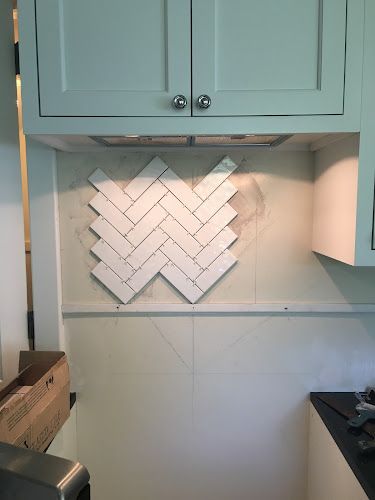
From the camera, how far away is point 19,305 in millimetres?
1297

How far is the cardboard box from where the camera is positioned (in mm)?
876

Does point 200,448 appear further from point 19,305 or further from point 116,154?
point 116,154

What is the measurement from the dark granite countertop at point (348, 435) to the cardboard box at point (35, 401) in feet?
3.01

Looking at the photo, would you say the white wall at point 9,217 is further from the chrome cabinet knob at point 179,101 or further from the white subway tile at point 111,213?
the chrome cabinet knob at point 179,101

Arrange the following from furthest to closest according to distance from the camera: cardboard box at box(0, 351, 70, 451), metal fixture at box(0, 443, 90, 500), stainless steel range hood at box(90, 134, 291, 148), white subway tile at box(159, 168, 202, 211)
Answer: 1. white subway tile at box(159, 168, 202, 211)
2. stainless steel range hood at box(90, 134, 291, 148)
3. cardboard box at box(0, 351, 70, 451)
4. metal fixture at box(0, 443, 90, 500)

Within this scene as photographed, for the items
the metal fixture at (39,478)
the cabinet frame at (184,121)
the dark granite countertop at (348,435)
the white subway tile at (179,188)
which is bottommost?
the dark granite countertop at (348,435)

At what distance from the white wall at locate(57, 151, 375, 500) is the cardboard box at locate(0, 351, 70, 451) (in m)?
0.20

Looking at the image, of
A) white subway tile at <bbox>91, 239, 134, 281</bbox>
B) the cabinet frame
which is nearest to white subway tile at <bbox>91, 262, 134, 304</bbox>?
white subway tile at <bbox>91, 239, 134, 281</bbox>

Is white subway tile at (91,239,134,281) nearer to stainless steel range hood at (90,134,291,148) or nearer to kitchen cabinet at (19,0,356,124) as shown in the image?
stainless steel range hood at (90,134,291,148)

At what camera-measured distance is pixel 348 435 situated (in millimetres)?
1124

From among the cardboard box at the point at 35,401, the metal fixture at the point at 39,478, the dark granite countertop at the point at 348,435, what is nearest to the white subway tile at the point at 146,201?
the cardboard box at the point at 35,401

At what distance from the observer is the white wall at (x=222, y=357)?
1.32 meters

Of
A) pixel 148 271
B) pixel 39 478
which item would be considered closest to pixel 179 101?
pixel 148 271

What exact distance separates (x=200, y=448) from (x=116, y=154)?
125 centimetres
